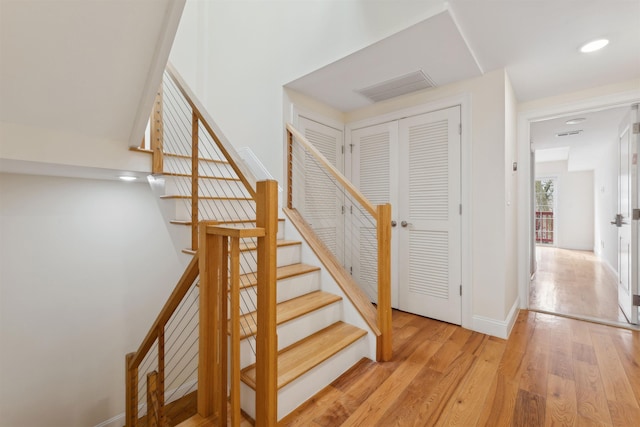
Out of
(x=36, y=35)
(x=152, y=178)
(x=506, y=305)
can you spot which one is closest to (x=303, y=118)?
(x=152, y=178)

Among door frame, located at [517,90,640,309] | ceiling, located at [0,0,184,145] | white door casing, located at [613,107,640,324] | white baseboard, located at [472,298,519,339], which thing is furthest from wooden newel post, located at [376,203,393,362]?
white door casing, located at [613,107,640,324]

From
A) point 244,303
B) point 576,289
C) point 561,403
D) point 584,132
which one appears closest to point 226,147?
point 244,303

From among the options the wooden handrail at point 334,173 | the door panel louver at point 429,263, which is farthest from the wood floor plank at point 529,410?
the wooden handrail at point 334,173

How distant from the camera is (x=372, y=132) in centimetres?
325

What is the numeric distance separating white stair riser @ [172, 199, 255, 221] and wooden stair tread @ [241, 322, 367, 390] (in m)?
1.27

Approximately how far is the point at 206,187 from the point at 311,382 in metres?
1.93

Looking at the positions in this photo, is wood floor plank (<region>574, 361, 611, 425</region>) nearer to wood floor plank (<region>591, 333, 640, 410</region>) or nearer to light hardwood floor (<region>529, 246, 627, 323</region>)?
wood floor plank (<region>591, 333, 640, 410</region>)

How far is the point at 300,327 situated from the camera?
1.99 metres

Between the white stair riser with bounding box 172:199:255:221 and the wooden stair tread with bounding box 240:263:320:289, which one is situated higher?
the white stair riser with bounding box 172:199:255:221

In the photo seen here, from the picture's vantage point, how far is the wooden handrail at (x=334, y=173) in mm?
2107

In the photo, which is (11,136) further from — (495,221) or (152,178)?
(495,221)

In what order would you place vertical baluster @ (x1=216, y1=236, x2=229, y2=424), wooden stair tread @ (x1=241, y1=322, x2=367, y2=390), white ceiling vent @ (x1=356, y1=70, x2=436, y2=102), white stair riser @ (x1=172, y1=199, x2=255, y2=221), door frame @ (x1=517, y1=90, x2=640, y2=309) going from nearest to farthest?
vertical baluster @ (x1=216, y1=236, x2=229, y2=424), wooden stair tread @ (x1=241, y1=322, x2=367, y2=390), white stair riser @ (x1=172, y1=199, x2=255, y2=221), white ceiling vent @ (x1=356, y1=70, x2=436, y2=102), door frame @ (x1=517, y1=90, x2=640, y2=309)

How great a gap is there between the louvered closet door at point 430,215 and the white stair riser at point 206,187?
1.78m

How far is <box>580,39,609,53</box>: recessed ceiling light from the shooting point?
2.01m
